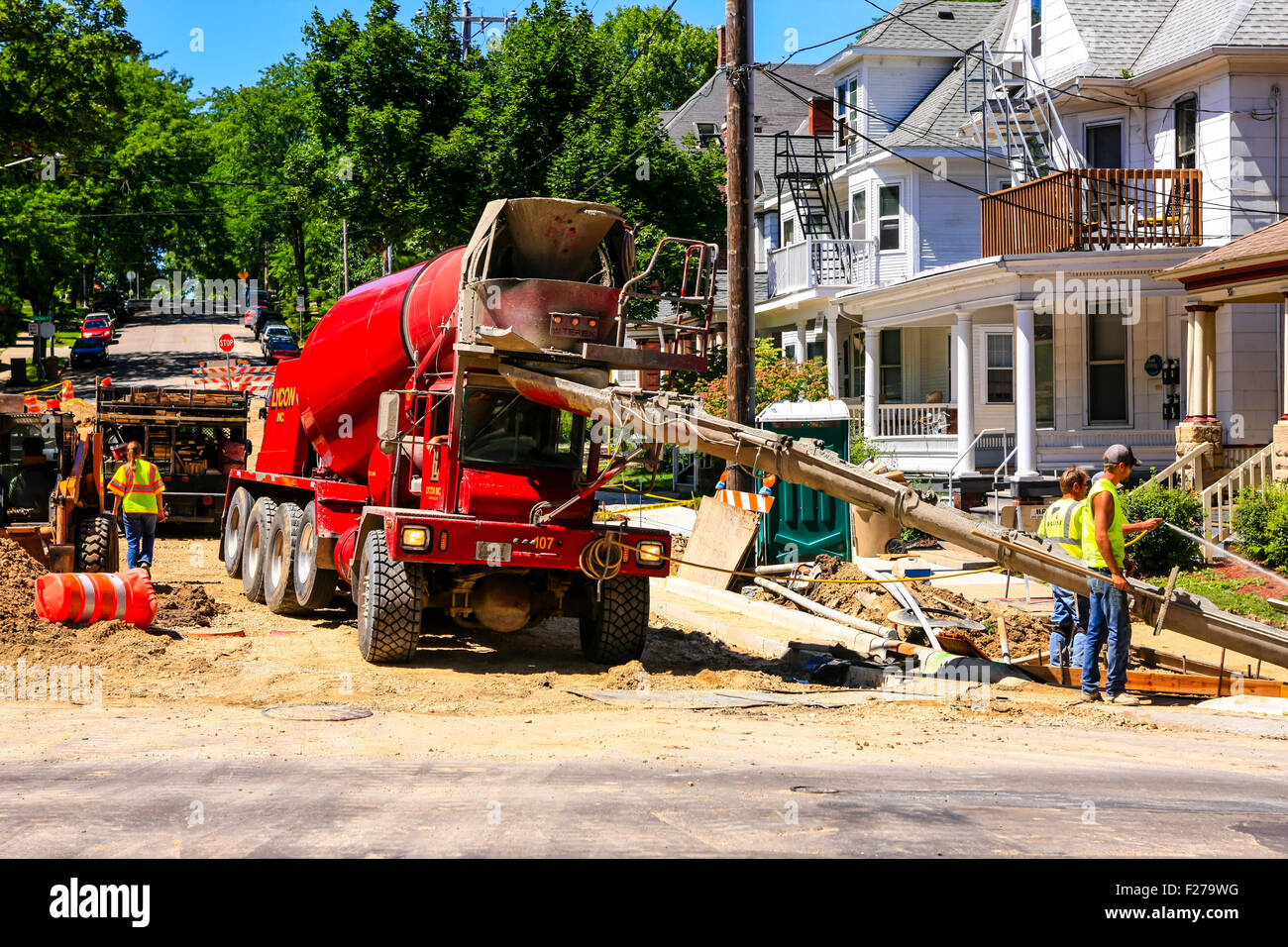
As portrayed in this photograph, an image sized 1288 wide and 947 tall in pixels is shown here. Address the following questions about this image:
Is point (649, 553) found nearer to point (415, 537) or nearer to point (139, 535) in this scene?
point (415, 537)

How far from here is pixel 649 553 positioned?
12070 mm

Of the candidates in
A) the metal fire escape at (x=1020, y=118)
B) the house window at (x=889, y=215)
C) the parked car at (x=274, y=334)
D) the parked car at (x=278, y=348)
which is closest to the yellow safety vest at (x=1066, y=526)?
the metal fire escape at (x=1020, y=118)

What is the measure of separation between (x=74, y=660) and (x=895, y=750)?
725 centimetres

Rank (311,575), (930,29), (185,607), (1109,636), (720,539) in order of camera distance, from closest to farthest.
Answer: (1109,636) < (185,607) < (311,575) < (720,539) < (930,29)

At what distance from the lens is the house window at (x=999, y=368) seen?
95.8 feet

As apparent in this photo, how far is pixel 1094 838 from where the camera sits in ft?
20.7

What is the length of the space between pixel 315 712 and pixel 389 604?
5.86 ft

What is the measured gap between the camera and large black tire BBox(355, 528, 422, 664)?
37.8 feet

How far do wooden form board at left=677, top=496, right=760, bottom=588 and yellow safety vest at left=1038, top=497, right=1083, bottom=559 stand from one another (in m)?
4.60

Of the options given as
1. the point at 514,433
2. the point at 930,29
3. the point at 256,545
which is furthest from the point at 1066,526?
the point at 930,29

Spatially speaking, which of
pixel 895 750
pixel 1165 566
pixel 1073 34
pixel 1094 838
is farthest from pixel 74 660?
pixel 1073 34

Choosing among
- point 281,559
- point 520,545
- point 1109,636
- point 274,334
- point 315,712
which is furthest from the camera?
point 274,334

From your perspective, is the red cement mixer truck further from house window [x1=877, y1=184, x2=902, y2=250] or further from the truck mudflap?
house window [x1=877, y1=184, x2=902, y2=250]

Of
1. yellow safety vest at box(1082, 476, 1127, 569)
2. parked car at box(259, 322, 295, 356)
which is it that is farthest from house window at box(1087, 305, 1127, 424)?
parked car at box(259, 322, 295, 356)
